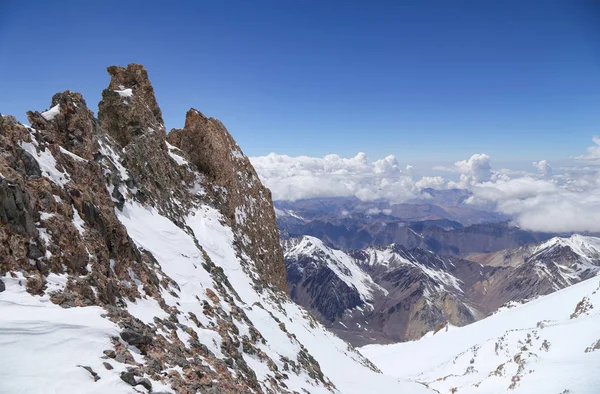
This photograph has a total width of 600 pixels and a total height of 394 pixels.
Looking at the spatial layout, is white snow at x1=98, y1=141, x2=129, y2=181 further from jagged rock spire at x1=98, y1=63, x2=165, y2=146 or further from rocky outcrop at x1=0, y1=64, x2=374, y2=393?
jagged rock spire at x1=98, y1=63, x2=165, y2=146

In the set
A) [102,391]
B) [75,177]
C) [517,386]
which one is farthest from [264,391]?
[517,386]

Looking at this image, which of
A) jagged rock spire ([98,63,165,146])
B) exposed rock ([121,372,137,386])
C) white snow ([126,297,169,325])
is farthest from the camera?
jagged rock spire ([98,63,165,146])

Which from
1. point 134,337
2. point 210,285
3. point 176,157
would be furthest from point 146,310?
point 176,157

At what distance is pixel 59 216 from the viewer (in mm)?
14117

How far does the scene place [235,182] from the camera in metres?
53.0

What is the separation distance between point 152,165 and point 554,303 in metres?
108

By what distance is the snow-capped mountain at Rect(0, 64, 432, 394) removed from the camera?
9.42 m

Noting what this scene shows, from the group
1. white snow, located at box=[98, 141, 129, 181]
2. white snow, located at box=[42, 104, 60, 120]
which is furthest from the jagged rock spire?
white snow, located at box=[42, 104, 60, 120]

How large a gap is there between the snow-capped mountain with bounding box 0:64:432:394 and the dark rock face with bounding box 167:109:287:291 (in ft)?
38.4

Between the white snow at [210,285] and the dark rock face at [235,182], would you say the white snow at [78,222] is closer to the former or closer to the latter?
the white snow at [210,285]

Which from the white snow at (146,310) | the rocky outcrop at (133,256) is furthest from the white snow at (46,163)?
the white snow at (146,310)

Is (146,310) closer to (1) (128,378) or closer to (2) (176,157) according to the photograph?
(1) (128,378)

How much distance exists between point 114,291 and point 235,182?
39.2 m

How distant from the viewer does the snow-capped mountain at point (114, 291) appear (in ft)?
30.9
